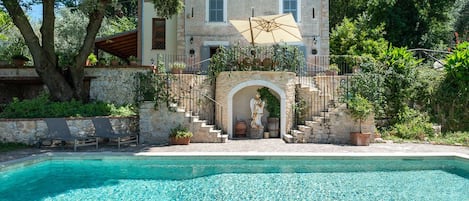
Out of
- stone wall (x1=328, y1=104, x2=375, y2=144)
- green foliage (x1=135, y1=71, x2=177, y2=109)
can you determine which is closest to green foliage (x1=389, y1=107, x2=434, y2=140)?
stone wall (x1=328, y1=104, x2=375, y2=144)

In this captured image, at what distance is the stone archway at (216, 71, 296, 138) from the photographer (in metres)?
14.4

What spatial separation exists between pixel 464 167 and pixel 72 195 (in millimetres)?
9789

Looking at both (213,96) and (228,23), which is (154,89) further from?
(228,23)

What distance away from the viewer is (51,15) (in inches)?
566

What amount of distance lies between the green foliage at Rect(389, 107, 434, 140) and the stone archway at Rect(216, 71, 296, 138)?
13.8 ft

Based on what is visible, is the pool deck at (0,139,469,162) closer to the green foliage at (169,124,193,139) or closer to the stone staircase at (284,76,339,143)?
the green foliage at (169,124,193,139)

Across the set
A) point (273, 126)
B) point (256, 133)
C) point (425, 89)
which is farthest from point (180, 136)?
point (425, 89)

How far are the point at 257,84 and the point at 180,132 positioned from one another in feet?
12.0

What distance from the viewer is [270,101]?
1501cm

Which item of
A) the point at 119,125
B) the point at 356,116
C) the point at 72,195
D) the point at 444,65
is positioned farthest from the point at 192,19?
the point at 72,195

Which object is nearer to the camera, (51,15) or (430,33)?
Result: (51,15)

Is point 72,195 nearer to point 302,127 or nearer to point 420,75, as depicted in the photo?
point 302,127

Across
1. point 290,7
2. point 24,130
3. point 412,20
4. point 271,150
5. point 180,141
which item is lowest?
point 271,150

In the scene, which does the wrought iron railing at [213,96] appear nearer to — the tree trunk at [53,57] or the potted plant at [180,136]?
the potted plant at [180,136]
